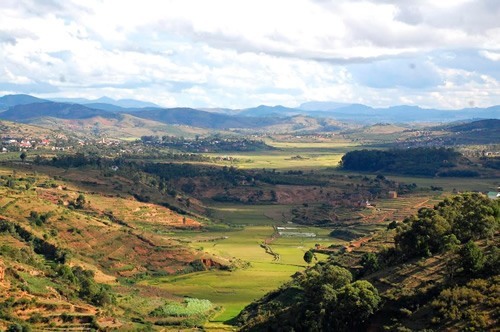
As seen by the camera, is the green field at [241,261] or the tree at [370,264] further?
the green field at [241,261]

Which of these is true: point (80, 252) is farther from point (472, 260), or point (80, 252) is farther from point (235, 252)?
point (472, 260)

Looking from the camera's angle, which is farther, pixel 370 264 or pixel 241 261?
pixel 241 261

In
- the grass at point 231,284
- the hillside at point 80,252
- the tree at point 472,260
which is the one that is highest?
the tree at point 472,260

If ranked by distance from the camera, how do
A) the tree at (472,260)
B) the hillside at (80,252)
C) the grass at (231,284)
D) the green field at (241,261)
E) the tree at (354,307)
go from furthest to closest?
the green field at (241,261) → the grass at (231,284) → the hillside at (80,252) → the tree at (472,260) → the tree at (354,307)

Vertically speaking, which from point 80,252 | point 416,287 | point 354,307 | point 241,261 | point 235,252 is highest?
point 416,287

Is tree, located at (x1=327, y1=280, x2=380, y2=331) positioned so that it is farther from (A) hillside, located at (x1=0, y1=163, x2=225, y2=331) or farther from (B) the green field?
(A) hillside, located at (x1=0, y1=163, x2=225, y2=331)

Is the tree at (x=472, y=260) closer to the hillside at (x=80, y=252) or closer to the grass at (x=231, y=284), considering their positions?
the grass at (x=231, y=284)

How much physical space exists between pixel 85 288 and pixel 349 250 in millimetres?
31408

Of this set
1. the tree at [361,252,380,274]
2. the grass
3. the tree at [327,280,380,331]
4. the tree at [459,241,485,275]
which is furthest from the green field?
the tree at [459,241,485,275]

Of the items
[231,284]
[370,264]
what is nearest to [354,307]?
[370,264]

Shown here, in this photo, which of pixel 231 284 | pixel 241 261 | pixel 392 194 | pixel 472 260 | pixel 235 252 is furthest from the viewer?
pixel 392 194

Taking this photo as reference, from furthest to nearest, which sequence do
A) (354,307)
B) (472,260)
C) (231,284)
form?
(231,284)
(472,260)
(354,307)

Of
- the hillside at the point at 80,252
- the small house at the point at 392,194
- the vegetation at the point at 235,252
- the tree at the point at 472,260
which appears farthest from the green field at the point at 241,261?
the small house at the point at 392,194

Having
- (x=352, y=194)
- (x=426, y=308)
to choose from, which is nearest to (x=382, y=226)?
(x=352, y=194)
